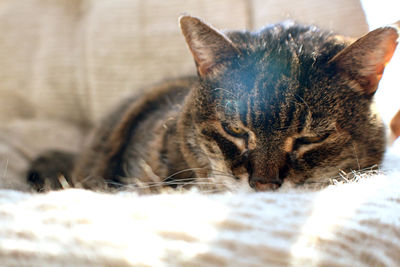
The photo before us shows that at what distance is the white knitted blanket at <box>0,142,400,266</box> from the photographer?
486mm

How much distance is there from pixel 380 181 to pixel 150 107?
110 centimetres

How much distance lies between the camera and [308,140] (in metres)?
0.91

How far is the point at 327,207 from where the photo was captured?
0.60 meters

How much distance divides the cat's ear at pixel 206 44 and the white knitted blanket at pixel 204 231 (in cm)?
50

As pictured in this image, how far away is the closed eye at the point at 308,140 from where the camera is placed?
0.91 metres

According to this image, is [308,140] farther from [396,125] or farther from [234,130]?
[396,125]

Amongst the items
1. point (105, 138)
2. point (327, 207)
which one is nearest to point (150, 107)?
point (105, 138)

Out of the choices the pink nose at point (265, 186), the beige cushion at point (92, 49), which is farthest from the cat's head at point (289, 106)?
the beige cushion at point (92, 49)

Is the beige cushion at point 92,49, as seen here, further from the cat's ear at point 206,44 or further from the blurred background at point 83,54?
the cat's ear at point 206,44

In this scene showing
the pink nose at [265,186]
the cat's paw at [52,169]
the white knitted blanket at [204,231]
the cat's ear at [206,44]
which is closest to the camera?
the white knitted blanket at [204,231]

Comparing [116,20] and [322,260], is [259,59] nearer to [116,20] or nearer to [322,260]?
[322,260]

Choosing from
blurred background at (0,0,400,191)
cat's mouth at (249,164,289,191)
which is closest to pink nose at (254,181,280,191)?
cat's mouth at (249,164,289,191)

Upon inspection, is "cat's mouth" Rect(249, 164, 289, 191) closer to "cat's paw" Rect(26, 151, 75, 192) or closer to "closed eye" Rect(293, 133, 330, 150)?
"closed eye" Rect(293, 133, 330, 150)

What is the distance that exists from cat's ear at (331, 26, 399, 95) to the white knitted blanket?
40 cm
